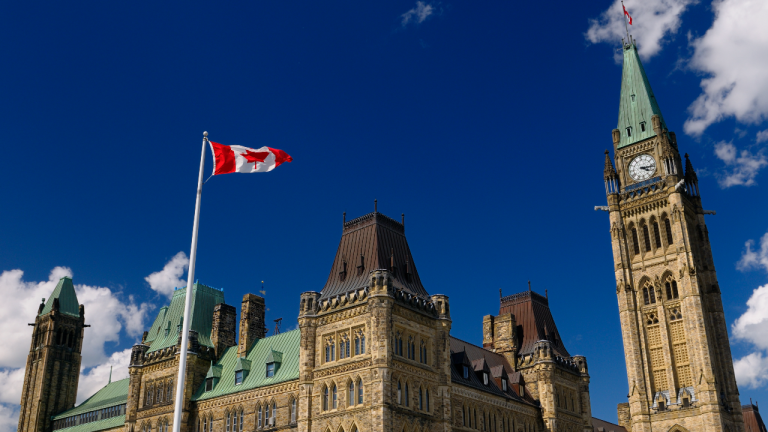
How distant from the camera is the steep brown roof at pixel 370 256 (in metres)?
57.9

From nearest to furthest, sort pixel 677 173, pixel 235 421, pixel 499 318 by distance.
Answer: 1. pixel 235 421
2. pixel 499 318
3. pixel 677 173

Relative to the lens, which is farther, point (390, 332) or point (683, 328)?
point (683, 328)

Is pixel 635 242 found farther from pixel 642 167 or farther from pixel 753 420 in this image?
pixel 753 420

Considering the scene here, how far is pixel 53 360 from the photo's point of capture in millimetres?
96188

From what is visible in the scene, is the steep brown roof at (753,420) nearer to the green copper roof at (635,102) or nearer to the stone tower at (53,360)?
the green copper roof at (635,102)

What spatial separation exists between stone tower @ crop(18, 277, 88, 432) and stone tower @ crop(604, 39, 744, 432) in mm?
71157

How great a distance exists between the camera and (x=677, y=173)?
97.8 m

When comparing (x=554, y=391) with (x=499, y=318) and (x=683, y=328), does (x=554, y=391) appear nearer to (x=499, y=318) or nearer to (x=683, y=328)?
(x=499, y=318)

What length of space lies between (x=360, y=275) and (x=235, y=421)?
1771cm

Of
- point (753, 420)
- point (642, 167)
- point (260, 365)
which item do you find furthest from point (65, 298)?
point (753, 420)

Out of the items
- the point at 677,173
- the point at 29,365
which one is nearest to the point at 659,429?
the point at 677,173

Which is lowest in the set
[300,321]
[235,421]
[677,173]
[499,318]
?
[235,421]

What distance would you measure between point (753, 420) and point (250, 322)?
3871 inches

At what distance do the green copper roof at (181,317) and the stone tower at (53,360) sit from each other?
21298mm
